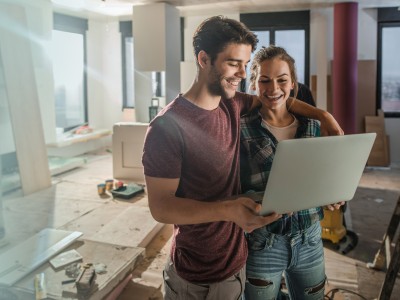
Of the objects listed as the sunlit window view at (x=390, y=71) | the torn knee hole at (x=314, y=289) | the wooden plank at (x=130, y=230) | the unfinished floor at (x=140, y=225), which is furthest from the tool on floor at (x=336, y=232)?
the sunlit window view at (x=390, y=71)

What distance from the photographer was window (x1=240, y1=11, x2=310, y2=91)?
22.4ft

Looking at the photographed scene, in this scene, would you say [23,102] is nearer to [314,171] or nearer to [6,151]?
[6,151]

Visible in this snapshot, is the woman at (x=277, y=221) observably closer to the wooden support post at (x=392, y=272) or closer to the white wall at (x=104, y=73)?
the wooden support post at (x=392, y=272)

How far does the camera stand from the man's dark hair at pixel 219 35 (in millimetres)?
1129

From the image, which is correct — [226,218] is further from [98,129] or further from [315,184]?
[98,129]

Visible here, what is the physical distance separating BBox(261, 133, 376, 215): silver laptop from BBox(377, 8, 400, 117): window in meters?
6.00

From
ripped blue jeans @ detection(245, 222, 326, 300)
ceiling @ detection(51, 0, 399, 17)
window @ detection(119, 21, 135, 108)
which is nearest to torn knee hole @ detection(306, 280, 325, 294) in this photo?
ripped blue jeans @ detection(245, 222, 326, 300)

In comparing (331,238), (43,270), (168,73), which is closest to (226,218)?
(43,270)

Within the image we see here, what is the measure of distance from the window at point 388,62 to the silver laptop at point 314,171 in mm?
6002

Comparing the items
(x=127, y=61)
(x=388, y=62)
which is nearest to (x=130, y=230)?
(x=127, y=61)

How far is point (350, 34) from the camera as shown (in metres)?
5.89

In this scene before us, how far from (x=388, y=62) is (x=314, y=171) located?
6499 mm

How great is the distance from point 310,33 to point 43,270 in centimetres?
592

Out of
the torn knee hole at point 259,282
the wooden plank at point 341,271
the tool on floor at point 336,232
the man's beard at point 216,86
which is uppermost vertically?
the man's beard at point 216,86
